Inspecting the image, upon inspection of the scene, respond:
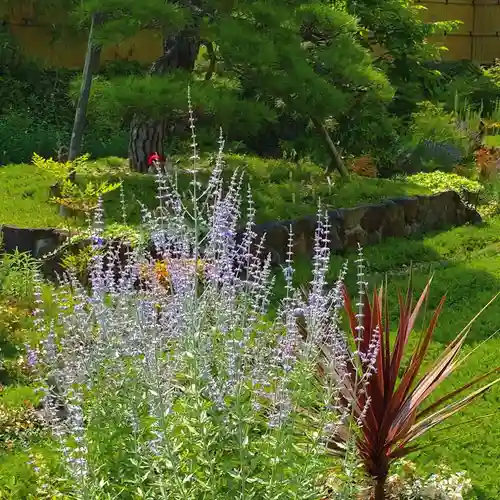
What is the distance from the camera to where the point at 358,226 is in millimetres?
8844

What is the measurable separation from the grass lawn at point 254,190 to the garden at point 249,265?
0.13 feet

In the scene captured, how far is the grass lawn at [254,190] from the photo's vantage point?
26.7 ft

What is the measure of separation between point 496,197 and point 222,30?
4.43 meters

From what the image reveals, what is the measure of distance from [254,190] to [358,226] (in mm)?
1088

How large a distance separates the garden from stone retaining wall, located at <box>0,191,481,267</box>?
0.08 ft

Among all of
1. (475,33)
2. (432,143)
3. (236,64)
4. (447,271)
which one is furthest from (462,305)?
(475,33)

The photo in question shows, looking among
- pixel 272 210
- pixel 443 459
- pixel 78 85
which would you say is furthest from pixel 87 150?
pixel 443 459

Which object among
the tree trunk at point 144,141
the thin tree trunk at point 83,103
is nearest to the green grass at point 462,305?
the tree trunk at point 144,141

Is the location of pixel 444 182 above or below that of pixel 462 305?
above

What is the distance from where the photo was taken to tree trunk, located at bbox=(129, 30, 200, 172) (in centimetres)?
910

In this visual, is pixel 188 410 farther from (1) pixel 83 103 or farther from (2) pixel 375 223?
(2) pixel 375 223

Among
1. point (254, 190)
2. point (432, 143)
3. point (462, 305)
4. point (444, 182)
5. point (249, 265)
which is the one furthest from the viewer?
point (432, 143)

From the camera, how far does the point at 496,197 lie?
10.8 meters

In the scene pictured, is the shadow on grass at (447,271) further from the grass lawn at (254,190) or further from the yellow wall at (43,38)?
the yellow wall at (43,38)
